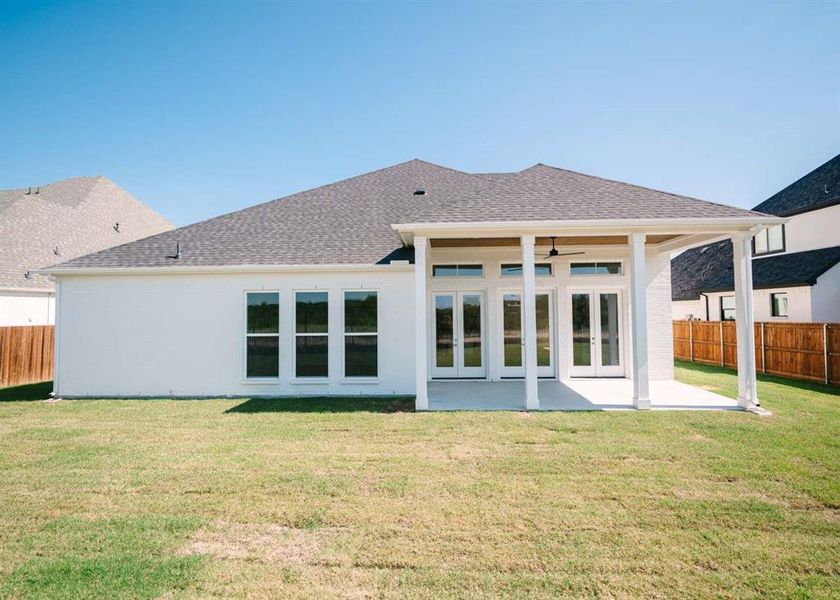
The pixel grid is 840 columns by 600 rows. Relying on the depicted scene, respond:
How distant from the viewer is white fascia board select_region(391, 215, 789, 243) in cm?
859

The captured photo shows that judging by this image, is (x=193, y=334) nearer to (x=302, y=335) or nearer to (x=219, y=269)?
(x=219, y=269)

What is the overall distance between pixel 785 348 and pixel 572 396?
855 cm

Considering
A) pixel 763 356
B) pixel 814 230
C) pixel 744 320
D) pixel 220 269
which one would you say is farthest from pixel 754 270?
pixel 220 269

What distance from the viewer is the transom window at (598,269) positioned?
12.8 metres

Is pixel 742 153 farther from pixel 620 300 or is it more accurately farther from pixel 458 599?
pixel 458 599

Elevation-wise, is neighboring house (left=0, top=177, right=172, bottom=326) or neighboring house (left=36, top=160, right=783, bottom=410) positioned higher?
neighboring house (left=0, top=177, right=172, bottom=326)

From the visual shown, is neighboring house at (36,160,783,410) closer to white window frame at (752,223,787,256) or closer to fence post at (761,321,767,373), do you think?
fence post at (761,321,767,373)

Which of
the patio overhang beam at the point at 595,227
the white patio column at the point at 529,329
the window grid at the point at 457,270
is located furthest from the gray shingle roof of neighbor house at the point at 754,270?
the white patio column at the point at 529,329

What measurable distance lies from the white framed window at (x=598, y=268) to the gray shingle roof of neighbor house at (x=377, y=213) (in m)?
2.83

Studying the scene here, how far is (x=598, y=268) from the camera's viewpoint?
1278 cm

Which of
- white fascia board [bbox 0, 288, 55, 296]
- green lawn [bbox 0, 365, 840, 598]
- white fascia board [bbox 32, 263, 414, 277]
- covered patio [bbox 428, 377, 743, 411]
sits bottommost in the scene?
green lawn [bbox 0, 365, 840, 598]

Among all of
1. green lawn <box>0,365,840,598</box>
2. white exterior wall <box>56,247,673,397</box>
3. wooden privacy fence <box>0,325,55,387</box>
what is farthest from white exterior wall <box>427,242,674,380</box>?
wooden privacy fence <box>0,325,55,387</box>

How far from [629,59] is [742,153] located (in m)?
6.58

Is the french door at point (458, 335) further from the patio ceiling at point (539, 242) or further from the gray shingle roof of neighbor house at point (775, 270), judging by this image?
the gray shingle roof of neighbor house at point (775, 270)
